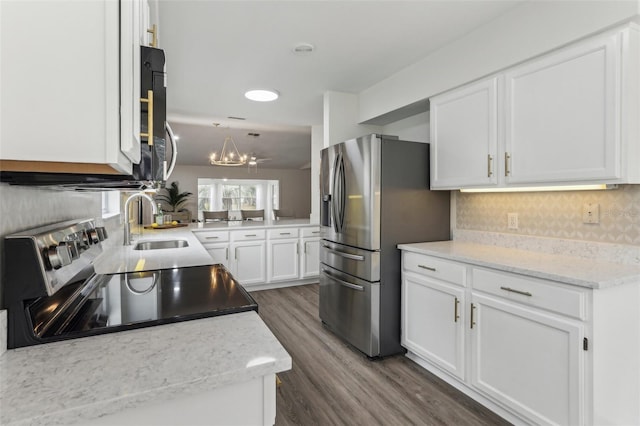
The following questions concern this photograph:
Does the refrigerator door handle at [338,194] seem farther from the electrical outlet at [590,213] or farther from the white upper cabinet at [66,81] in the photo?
the white upper cabinet at [66,81]

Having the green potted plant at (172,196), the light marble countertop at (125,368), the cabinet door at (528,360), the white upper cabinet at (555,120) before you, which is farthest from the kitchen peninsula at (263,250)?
the green potted plant at (172,196)

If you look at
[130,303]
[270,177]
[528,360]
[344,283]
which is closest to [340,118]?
[344,283]

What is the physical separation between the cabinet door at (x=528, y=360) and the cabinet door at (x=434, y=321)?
0.12 meters

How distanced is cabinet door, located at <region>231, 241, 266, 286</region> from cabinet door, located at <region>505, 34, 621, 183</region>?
331cm

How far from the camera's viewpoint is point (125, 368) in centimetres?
73

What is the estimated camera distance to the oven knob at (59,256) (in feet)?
2.88

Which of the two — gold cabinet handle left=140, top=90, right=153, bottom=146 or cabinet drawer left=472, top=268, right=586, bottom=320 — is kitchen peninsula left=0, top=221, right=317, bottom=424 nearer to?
gold cabinet handle left=140, top=90, right=153, bottom=146

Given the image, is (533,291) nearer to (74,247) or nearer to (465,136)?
(465,136)

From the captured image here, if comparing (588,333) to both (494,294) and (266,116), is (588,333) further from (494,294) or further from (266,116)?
(266,116)

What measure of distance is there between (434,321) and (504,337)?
532 millimetres

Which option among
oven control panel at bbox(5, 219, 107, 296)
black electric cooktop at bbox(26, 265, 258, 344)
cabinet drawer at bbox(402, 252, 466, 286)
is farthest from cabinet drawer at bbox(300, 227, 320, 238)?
oven control panel at bbox(5, 219, 107, 296)

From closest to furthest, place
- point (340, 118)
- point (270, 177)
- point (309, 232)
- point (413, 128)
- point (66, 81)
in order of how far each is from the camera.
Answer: point (66, 81)
point (413, 128)
point (340, 118)
point (309, 232)
point (270, 177)

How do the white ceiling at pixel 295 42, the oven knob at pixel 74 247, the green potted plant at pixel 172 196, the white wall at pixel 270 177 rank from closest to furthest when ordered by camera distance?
the oven knob at pixel 74 247
the white ceiling at pixel 295 42
the green potted plant at pixel 172 196
the white wall at pixel 270 177

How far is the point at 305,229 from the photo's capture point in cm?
484
